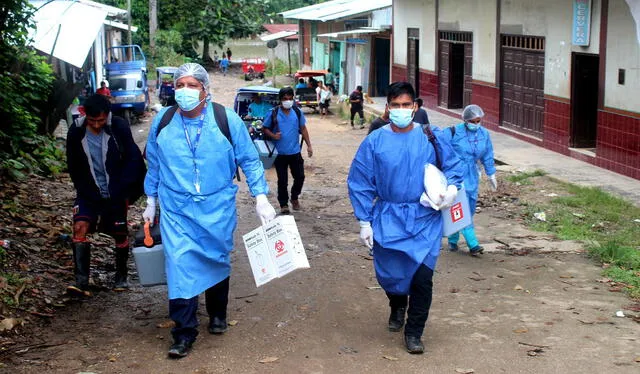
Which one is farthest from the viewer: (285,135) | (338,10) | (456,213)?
(338,10)

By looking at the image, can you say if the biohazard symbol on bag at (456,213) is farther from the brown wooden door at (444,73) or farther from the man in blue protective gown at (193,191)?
the brown wooden door at (444,73)

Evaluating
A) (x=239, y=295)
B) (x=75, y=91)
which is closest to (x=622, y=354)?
(x=239, y=295)

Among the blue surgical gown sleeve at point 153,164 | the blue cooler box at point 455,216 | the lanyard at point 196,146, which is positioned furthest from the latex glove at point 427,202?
the blue surgical gown sleeve at point 153,164

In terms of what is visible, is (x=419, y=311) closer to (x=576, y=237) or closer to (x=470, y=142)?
(x=470, y=142)

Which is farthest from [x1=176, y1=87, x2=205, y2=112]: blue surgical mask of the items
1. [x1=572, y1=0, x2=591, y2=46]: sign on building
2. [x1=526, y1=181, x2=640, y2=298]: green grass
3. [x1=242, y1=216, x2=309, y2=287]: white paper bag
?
[x1=572, y1=0, x2=591, y2=46]: sign on building

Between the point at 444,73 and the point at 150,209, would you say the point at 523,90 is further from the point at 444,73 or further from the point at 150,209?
the point at 150,209

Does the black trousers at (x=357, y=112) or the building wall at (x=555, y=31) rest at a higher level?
the building wall at (x=555, y=31)

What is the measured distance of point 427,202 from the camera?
5598 mm

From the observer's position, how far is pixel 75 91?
15.1 meters

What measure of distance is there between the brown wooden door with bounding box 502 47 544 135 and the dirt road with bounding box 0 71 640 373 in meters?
9.17

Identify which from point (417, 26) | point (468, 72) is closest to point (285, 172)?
point (468, 72)

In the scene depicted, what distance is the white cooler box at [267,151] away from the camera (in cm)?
1153

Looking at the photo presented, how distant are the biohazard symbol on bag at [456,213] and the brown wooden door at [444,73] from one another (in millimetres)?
18011

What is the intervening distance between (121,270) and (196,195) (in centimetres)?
199
